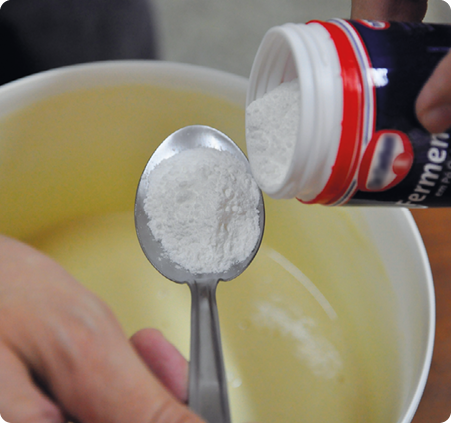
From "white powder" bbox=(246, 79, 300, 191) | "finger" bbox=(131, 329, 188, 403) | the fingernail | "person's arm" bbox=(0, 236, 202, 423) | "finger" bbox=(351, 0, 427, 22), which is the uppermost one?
"finger" bbox=(351, 0, 427, 22)

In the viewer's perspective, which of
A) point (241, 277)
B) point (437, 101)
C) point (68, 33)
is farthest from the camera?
point (68, 33)

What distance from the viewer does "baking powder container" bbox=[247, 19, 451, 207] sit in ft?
0.81

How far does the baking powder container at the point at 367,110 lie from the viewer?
248mm

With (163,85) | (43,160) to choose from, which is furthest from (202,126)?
(43,160)

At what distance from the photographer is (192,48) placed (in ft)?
2.82

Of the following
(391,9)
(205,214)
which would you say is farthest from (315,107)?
(391,9)

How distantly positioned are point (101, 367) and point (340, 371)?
0.97 ft

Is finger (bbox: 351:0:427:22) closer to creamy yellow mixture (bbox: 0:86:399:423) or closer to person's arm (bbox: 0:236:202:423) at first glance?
creamy yellow mixture (bbox: 0:86:399:423)

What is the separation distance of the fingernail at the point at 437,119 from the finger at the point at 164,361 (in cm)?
28

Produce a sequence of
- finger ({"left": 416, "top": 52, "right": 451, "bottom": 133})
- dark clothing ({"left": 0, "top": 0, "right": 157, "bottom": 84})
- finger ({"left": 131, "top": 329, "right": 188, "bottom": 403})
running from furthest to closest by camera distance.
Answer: dark clothing ({"left": 0, "top": 0, "right": 157, "bottom": 84})
finger ({"left": 131, "top": 329, "right": 188, "bottom": 403})
finger ({"left": 416, "top": 52, "right": 451, "bottom": 133})

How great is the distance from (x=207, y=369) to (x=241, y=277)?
221 millimetres

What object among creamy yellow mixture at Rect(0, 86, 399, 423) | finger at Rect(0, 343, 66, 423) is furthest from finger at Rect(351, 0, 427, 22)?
finger at Rect(0, 343, 66, 423)

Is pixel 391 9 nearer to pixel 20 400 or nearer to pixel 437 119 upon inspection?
pixel 437 119

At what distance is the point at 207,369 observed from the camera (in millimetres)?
330
